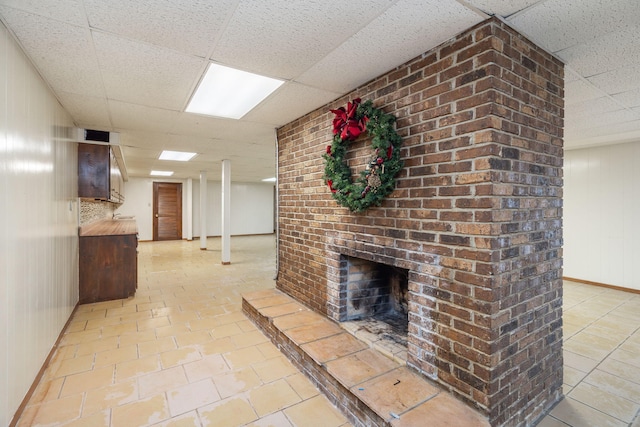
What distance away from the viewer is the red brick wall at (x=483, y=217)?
1.66m

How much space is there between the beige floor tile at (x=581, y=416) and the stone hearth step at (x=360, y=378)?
31.1 inches

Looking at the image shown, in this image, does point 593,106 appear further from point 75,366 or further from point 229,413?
point 75,366

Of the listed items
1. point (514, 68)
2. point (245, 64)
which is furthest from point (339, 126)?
point (514, 68)

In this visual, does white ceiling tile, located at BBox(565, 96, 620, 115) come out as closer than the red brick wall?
No

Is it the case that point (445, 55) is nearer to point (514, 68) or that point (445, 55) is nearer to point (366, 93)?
point (514, 68)

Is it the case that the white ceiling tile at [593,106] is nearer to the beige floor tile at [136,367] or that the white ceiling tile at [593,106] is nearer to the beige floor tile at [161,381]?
the beige floor tile at [161,381]

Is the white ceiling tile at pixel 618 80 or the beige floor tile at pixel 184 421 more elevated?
the white ceiling tile at pixel 618 80

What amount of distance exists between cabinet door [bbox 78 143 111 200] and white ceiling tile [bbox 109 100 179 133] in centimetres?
43

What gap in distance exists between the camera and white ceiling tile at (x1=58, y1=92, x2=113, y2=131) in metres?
2.89

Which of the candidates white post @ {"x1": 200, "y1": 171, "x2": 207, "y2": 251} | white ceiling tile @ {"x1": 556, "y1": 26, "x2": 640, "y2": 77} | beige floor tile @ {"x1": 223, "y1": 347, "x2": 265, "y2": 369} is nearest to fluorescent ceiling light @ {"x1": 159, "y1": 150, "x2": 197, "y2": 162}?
white post @ {"x1": 200, "y1": 171, "x2": 207, "y2": 251}

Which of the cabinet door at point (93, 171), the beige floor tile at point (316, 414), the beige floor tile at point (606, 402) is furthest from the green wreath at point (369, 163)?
the cabinet door at point (93, 171)

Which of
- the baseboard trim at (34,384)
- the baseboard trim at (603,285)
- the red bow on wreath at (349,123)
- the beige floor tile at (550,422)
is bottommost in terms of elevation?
the beige floor tile at (550,422)

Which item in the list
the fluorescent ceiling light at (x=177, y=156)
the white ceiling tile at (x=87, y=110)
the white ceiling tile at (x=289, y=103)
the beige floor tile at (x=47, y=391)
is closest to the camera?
the beige floor tile at (x=47, y=391)

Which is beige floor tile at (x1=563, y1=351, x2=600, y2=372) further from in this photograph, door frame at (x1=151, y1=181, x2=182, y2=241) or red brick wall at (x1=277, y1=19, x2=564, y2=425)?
door frame at (x1=151, y1=181, x2=182, y2=241)
